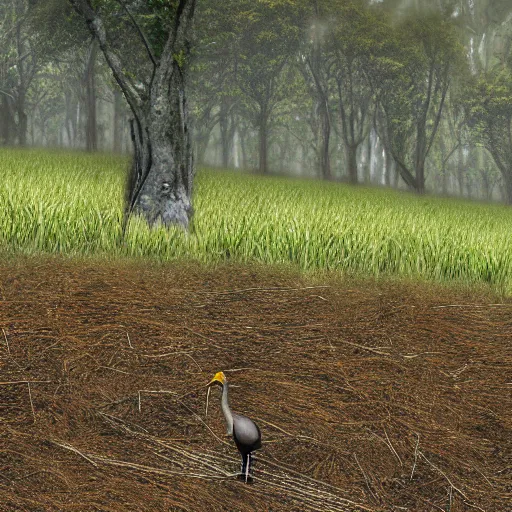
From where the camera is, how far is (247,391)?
4656 millimetres

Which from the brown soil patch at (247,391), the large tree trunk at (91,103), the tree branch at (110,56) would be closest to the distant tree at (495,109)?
the large tree trunk at (91,103)

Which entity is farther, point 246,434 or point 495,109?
point 495,109

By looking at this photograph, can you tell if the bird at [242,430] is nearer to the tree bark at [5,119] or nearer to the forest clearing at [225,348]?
the forest clearing at [225,348]

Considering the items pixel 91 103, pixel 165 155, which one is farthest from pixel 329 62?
pixel 165 155

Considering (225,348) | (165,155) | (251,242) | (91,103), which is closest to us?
(225,348)

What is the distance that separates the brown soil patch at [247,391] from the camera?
3.81 meters

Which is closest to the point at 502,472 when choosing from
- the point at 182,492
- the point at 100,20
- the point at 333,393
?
the point at 333,393

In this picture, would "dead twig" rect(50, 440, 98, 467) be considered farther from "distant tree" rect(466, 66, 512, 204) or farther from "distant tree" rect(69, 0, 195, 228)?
"distant tree" rect(466, 66, 512, 204)

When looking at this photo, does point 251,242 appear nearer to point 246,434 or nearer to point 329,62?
point 246,434

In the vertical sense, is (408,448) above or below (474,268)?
below

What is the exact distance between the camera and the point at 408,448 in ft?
14.2

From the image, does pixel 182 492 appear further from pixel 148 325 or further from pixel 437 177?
pixel 437 177

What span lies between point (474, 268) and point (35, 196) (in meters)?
5.31

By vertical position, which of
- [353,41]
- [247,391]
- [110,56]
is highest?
[353,41]
